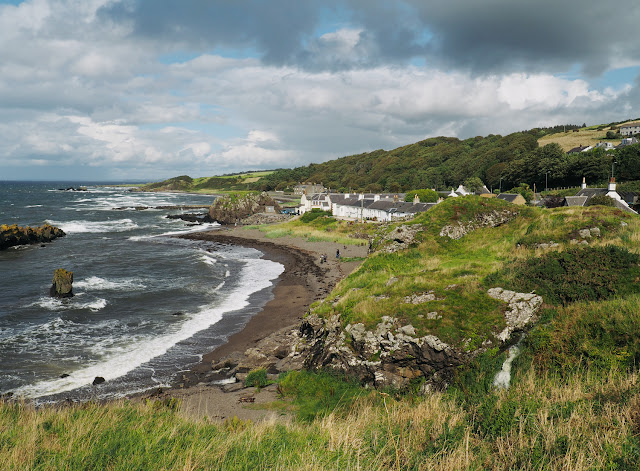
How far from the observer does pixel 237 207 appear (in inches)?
3853

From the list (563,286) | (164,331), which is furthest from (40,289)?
(563,286)

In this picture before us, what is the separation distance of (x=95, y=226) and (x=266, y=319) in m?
71.0

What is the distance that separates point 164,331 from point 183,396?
9645 millimetres

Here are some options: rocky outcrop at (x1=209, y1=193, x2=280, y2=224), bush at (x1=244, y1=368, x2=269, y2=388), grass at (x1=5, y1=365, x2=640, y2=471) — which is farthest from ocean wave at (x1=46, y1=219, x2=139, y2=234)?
grass at (x1=5, y1=365, x2=640, y2=471)

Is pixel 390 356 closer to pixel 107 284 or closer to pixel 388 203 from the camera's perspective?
pixel 107 284

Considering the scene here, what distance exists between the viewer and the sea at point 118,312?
61.1 ft

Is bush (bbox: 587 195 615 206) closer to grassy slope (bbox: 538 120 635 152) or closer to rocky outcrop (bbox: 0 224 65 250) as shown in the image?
grassy slope (bbox: 538 120 635 152)

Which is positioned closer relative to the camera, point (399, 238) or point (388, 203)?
point (399, 238)

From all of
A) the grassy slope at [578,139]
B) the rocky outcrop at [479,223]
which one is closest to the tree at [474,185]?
the grassy slope at [578,139]

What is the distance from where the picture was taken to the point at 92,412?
873 centimetres

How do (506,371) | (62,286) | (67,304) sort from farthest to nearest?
(62,286), (67,304), (506,371)

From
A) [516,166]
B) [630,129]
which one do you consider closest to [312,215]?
[516,166]

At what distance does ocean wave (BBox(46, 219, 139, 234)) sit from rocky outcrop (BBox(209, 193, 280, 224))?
20010 mm

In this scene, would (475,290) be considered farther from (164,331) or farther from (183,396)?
(164,331)
